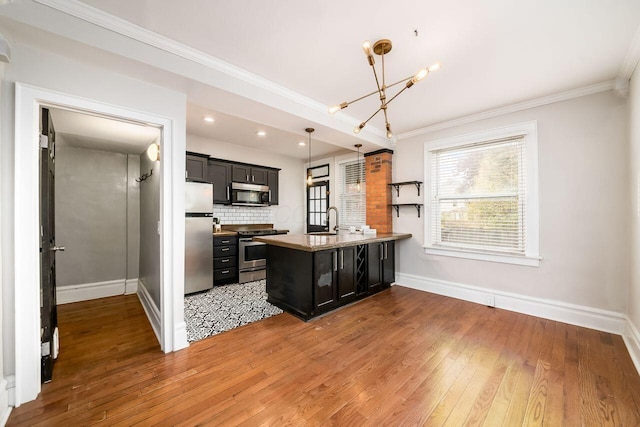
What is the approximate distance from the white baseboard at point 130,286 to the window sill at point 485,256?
473 cm

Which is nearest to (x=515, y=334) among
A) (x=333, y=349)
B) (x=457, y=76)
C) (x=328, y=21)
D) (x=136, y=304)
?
(x=333, y=349)

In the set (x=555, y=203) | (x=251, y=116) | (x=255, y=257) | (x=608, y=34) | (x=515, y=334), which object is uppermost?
(x=608, y=34)

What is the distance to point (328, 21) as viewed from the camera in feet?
6.09

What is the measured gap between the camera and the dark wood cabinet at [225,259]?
4.32 m

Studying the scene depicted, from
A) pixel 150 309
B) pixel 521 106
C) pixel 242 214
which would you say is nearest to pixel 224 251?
pixel 242 214

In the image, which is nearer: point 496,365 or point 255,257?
point 496,365

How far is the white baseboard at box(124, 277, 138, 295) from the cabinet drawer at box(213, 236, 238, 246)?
1355mm

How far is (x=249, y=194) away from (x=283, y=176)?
1135 millimetres

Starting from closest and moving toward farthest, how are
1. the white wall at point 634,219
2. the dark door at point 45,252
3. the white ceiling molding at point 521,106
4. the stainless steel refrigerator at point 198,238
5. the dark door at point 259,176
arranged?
the dark door at point 45,252 < the white wall at point 634,219 < the white ceiling molding at point 521,106 < the stainless steel refrigerator at point 198,238 < the dark door at point 259,176

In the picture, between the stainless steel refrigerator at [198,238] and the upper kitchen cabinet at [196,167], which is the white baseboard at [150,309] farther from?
the upper kitchen cabinet at [196,167]

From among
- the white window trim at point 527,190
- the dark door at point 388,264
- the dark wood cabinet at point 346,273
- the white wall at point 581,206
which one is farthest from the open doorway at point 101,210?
the white wall at point 581,206

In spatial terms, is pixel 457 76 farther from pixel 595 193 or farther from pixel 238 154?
pixel 238 154

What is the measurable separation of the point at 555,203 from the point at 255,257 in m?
4.46

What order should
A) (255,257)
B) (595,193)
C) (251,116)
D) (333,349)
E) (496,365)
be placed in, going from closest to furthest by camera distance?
(496,365), (333,349), (595,193), (251,116), (255,257)
